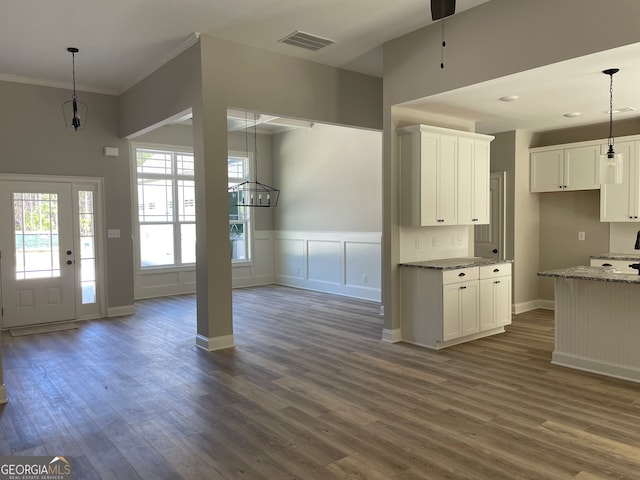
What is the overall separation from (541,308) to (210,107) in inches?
224

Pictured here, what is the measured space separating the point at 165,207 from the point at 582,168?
6.99 m

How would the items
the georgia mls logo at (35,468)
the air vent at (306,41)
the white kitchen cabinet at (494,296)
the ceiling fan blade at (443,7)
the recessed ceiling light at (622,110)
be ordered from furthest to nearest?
the recessed ceiling light at (622,110), the white kitchen cabinet at (494,296), the air vent at (306,41), the georgia mls logo at (35,468), the ceiling fan blade at (443,7)

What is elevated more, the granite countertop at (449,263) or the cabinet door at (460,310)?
the granite countertop at (449,263)

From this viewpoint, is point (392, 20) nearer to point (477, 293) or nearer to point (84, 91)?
point (477, 293)

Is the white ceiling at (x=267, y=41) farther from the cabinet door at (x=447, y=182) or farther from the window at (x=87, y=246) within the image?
the window at (x=87, y=246)

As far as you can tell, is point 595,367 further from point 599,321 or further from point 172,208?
point 172,208

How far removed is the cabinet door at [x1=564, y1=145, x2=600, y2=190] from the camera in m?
6.47

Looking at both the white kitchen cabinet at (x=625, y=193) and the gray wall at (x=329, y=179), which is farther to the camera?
the gray wall at (x=329, y=179)

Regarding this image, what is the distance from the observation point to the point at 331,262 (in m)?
8.84

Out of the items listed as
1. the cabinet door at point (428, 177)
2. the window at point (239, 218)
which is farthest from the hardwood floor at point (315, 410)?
the window at point (239, 218)

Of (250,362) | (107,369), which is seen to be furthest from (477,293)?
(107,369)

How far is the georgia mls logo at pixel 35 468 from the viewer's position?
2646 mm

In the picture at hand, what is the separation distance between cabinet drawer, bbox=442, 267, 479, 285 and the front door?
5.12 metres

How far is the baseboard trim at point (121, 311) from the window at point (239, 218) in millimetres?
2851
